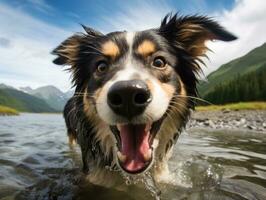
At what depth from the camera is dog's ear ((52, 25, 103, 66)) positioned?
651cm

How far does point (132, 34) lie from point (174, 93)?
4.51 ft

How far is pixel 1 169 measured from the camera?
21.9 ft

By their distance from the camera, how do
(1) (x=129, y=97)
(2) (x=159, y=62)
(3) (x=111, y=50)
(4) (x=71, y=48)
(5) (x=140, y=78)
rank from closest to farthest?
(1) (x=129, y=97) < (5) (x=140, y=78) < (2) (x=159, y=62) < (3) (x=111, y=50) < (4) (x=71, y=48)

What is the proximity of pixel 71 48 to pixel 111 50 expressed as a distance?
1370 millimetres

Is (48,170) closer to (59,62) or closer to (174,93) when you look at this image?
(59,62)

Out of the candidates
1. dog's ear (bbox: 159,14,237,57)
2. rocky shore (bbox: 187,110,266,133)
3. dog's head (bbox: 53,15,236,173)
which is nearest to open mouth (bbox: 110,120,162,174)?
dog's head (bbox: 53,15,236,173)

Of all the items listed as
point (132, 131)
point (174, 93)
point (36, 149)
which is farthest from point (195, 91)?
point (36, 149)

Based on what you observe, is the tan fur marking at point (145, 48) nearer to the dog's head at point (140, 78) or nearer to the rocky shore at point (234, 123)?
the dog's head at point (140, 78)

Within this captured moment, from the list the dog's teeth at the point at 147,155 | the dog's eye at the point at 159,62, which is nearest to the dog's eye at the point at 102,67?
the dog's eye at the point at 159,62

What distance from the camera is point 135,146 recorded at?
4637 mm

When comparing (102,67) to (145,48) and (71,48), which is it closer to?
(145,48)

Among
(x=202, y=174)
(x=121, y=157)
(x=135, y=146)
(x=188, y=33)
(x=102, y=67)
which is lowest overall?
(x=202, y=174)

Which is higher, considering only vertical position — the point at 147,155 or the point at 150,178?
the point at 147,155

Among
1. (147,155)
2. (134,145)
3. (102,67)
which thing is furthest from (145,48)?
(147,155)
